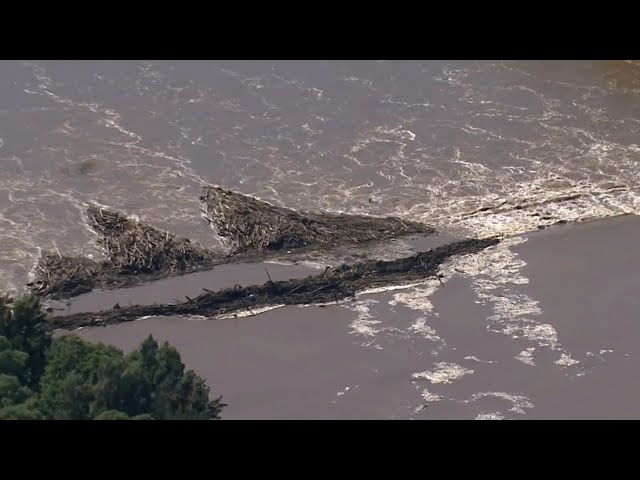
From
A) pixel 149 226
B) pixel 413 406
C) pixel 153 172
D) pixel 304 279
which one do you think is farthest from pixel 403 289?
pixel 153 172

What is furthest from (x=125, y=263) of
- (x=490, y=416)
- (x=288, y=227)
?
(x=490, y=416)

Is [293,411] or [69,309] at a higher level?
[69,309]

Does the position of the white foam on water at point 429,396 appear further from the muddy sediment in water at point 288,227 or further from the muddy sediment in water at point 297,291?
the muddy sediment in water at point 288,227

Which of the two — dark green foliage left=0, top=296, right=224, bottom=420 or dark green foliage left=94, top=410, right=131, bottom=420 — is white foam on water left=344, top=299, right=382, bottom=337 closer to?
dark green foliage left=0, top=296, right=224, bottom=420

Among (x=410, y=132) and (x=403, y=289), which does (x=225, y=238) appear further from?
(x=410, y=132)

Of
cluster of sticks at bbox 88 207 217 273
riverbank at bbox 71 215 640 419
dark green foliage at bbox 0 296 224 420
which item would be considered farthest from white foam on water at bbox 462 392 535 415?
cluster of sticks at bbox 88 207 217 273

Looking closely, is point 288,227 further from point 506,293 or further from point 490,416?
point 490,416
